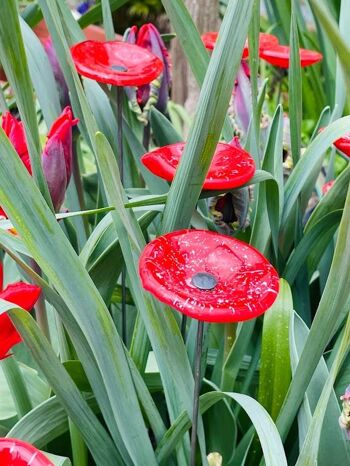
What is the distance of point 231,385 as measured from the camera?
0.67 m

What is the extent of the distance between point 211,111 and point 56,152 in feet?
0.53

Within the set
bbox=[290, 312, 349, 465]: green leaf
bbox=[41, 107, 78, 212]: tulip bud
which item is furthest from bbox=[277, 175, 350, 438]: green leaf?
bbox=[41, 107, 78, 212]: tulip bud

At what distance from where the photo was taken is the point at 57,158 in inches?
24.6

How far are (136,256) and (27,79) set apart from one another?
15 cm

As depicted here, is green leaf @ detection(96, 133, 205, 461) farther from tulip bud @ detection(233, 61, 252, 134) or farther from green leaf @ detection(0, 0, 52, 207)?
tulip bud @ detection(233, 61, 252, 134)

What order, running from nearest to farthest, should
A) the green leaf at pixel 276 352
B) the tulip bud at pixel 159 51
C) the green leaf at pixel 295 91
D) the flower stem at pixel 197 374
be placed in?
1. the flower stem at pixel 197 374
2. the green leaf at pixel 276 352
3. the green leaf at pixel 295 91
4. the tulip bud at pixel 159 51

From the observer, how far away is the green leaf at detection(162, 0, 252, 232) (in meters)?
0.50

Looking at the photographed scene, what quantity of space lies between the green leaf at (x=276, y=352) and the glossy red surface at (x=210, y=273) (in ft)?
0.36

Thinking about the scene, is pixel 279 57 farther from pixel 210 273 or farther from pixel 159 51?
pixel 210 273

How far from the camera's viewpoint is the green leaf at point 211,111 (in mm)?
499

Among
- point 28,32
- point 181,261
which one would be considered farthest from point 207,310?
point 28,32

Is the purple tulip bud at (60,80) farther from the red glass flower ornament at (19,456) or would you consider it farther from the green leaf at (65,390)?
the red glass flower ornament at (19,456)

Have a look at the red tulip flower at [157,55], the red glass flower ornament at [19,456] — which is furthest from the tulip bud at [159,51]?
the red glass flower ornament at [19,456]

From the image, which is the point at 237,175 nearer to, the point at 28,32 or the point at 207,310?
the point at 207,310
